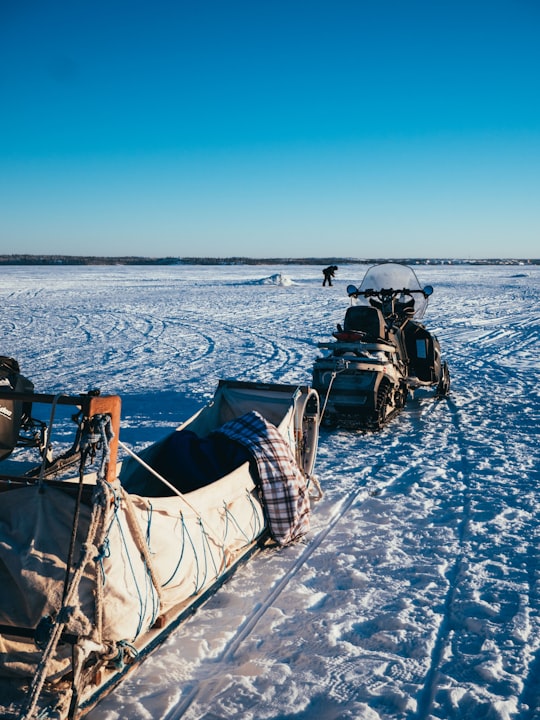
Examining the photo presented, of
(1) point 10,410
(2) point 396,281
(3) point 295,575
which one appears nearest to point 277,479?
(3) point 295,575

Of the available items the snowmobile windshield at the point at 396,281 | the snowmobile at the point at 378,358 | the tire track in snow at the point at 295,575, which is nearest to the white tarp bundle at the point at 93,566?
the tire track in snow at the point at 295,575

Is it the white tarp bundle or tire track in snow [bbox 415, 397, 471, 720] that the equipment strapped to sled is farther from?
tire track in snow [bbox 415, 397, 471, 720]

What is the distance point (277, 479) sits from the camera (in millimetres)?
4344

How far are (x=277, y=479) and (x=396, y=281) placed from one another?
5.29m

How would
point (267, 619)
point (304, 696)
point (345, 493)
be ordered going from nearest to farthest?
point (304, 696) → point (267, 619) → point (345, 493)

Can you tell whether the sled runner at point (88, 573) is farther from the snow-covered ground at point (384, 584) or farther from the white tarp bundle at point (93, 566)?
the snow-covered ground at point (384, 584)

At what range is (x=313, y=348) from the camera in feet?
43.9

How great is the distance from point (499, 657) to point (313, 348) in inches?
403

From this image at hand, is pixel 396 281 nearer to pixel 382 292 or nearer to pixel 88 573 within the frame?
A: pixel 382 292

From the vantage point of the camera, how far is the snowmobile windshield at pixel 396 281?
29.6 ft

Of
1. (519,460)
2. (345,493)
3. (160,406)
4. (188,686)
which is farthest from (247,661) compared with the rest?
(160,406)

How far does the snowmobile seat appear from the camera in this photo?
7.80 meters

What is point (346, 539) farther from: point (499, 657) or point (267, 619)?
point (499, 657)

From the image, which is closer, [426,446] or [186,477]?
[186,477]
